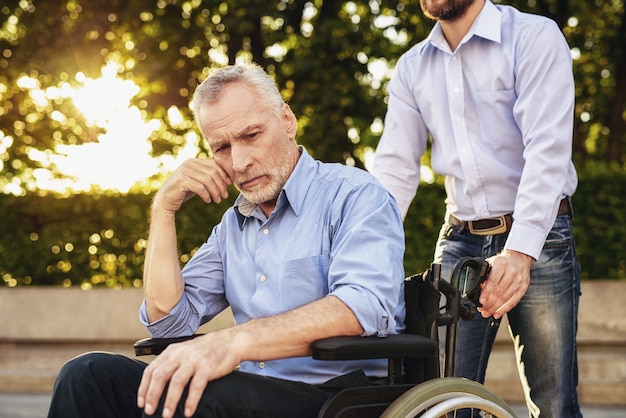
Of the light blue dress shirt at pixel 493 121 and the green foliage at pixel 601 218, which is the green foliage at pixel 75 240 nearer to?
the green foliage at pixel 601 218

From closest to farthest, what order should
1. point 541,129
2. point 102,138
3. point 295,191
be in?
1. point 295,191
2. point 541,129
3. point 102,138

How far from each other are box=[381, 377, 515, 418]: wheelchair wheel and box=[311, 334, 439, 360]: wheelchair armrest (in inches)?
3.3

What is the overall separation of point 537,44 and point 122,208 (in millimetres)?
6592

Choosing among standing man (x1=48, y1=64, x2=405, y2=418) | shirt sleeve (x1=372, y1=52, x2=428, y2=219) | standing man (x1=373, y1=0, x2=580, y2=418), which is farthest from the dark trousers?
shirt sleeve (x1=372, y1=52, x2=428, y2=219)

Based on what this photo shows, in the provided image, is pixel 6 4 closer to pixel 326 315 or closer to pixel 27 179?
pixel 27 179

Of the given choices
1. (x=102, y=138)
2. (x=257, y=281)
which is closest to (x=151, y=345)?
(x=257, y=281)

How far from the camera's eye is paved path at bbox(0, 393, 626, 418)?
21.4 ft

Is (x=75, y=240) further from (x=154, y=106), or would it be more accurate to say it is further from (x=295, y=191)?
(x=295, y=191)

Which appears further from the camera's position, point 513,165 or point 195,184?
point 513,165

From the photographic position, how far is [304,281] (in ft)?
8.59

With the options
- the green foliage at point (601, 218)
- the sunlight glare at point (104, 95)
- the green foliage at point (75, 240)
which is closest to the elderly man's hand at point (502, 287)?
the green foliage at point (601, 218)

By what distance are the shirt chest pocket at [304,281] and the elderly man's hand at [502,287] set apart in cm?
46

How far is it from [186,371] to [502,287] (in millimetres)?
1002

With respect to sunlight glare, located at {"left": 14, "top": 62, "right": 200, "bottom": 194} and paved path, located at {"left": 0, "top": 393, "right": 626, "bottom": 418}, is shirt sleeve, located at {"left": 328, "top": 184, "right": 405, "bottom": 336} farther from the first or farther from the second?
sunlight glare, located at {"left": 14, "top": 62, "right": 200, "bottom": 194}
